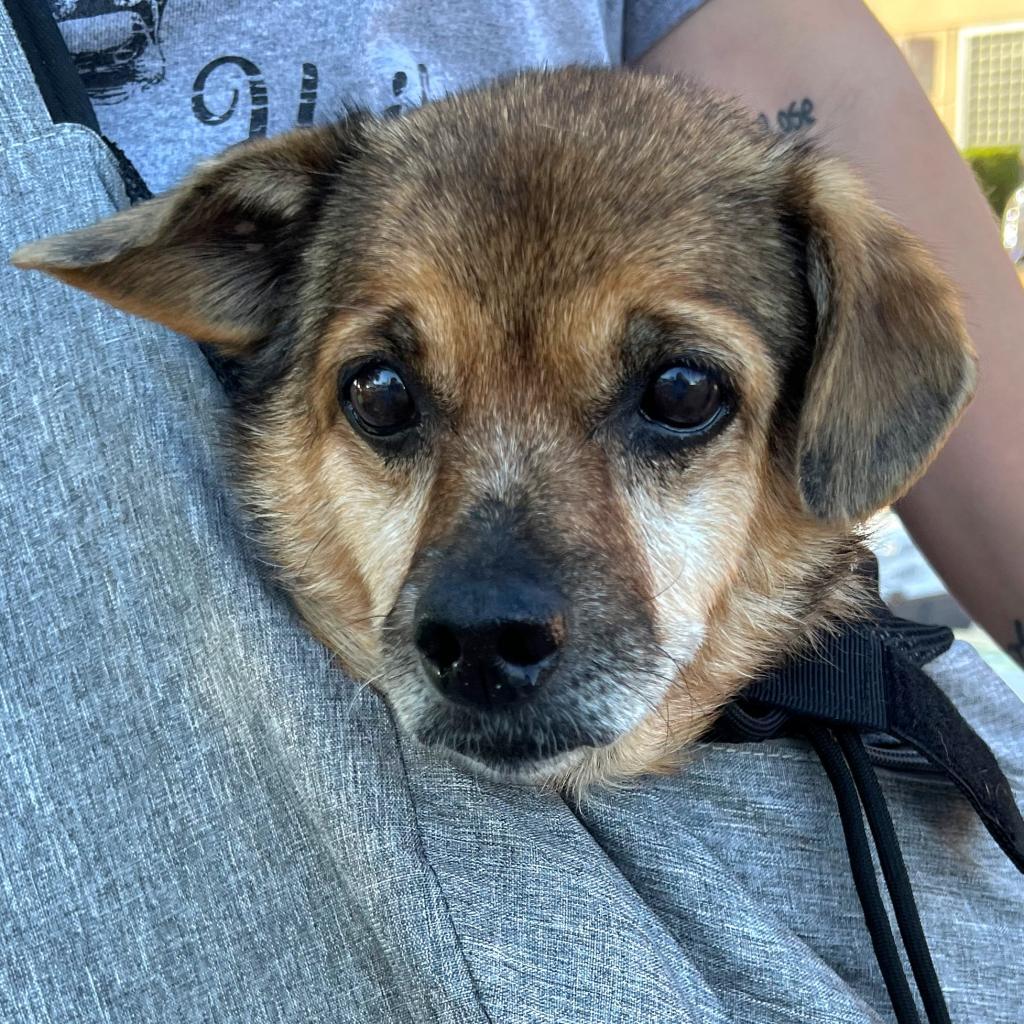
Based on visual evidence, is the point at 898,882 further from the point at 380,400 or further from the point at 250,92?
the point at 250,92

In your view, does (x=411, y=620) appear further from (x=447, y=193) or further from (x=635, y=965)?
(x=447, y=193)

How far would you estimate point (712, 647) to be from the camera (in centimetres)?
212

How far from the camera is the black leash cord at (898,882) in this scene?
5.91 feet

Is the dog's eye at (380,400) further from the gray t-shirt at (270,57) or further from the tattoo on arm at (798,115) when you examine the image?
the tattoo on arm at (798,115)

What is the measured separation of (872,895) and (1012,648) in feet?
3.75

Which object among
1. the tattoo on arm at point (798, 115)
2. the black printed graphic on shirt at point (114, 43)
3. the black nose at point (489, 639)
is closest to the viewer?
the black nose at point (489, 639)

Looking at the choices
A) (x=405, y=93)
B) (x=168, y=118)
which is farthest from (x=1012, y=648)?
(x=168, y=118)

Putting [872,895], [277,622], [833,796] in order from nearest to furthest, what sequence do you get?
[277,622]
[872,895]
[833,796]

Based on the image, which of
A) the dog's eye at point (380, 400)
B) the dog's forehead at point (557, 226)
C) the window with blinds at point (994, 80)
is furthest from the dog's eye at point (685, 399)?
the window with blinds at point (994, 80)

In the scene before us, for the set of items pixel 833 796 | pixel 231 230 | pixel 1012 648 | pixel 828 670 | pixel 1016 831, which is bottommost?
pixel 1012 648

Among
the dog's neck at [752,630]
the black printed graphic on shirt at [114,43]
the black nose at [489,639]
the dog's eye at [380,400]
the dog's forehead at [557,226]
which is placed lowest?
the dog's neck at [752,630]

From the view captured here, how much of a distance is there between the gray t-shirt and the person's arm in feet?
1.51

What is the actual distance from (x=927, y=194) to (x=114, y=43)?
6.68 ft

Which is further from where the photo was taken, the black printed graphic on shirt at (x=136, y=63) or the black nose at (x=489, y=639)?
the black printed graphic on shirt at (x=136, y=63)
